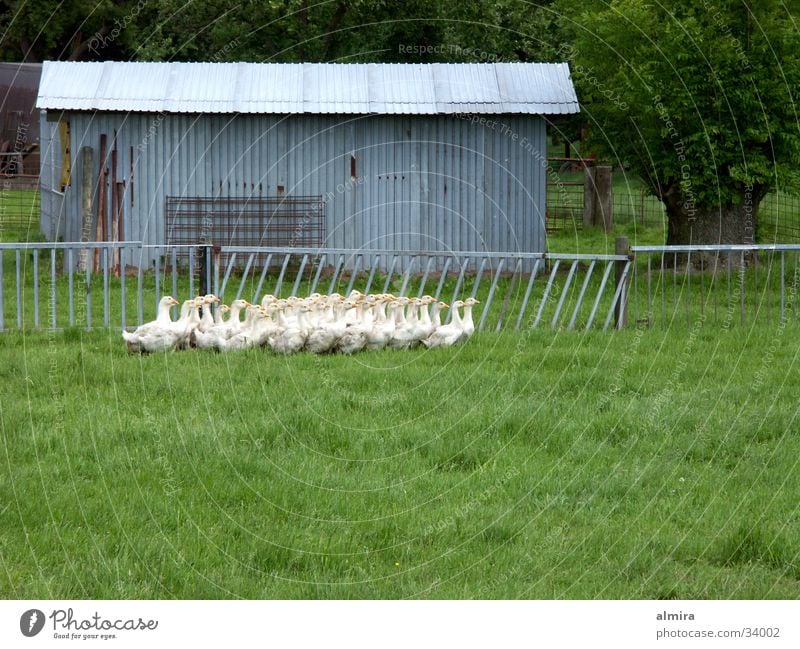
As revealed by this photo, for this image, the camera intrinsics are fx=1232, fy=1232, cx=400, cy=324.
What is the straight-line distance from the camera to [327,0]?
32219 mm

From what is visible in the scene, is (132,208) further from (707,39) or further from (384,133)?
(707,39)

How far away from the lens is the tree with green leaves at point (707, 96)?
19.9 meters

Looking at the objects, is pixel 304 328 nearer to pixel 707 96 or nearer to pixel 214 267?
pixel 214 267

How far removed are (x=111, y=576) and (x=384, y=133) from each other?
18008 millimetres

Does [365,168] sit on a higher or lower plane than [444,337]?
higher

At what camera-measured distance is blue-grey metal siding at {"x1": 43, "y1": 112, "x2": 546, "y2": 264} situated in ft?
78.5

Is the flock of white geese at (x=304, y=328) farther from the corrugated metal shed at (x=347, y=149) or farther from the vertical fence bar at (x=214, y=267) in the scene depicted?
the corrugated metal shed at (x=347, y=149)

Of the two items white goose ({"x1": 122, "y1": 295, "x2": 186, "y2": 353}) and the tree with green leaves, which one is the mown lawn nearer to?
white goose ({"x1": 122, "y1": 295, "x2": 186, "y2": 353})

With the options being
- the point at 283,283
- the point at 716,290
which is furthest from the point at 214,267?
the point at 716,290

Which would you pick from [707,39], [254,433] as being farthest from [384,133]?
[254,433]

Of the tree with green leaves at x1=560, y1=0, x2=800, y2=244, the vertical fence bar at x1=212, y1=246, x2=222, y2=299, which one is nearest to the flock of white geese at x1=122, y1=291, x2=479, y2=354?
the vertical fence bar at x1=212, y1=246, x2=222, y2=299

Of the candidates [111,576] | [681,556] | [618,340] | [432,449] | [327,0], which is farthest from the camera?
[327,0]

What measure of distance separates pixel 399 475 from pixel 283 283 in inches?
504

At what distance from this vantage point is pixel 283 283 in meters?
21.6
